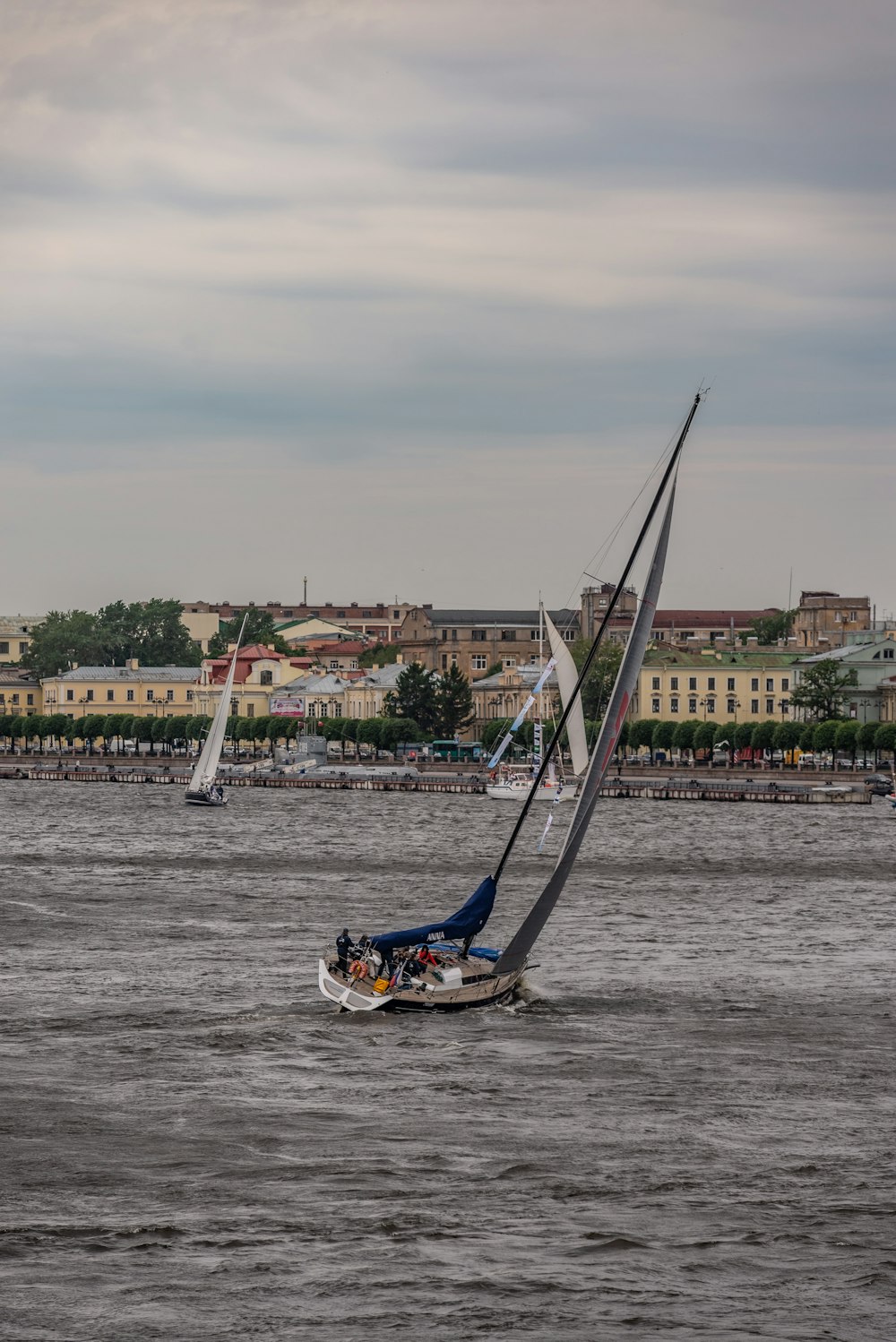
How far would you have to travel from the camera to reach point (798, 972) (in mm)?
39094

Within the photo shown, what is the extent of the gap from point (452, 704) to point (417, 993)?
121 metres

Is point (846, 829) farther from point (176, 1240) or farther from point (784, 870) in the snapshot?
point (176, 1240)

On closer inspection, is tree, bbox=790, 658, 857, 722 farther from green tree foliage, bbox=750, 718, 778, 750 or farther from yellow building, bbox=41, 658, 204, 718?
yellow building, bbox=41, 658, 204, 718

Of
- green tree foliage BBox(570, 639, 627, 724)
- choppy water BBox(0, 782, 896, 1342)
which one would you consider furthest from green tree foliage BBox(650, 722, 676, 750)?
choppy water BBox(0, 782, 896, 1342)

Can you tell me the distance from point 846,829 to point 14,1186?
221 feet

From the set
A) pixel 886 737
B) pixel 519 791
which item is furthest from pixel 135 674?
pixel 886 737

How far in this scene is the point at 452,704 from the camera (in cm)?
15262

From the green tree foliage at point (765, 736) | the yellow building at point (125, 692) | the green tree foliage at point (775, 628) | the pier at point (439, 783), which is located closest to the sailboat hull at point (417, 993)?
the pier at point (439, 783)

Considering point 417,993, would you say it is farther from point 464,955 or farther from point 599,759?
point 599,759

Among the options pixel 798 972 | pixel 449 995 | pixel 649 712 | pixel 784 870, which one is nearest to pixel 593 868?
pixel 784 870

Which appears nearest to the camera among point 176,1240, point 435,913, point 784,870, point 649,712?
point 176,1240

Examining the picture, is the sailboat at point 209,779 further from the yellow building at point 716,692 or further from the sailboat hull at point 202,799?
the yellow building at point 716,692

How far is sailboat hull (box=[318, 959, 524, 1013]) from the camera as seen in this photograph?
3118cm

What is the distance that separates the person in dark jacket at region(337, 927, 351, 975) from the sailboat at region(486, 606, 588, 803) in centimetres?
2635
